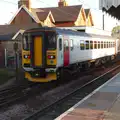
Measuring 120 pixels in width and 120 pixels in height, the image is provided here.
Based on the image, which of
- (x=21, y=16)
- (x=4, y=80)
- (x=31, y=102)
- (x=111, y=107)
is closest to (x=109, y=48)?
(x=4, y=80)

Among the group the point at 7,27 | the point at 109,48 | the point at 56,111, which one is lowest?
the point at 56,111

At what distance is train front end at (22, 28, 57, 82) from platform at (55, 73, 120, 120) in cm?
377

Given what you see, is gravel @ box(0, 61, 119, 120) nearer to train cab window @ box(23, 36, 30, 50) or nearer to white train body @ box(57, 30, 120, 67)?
white train body @ box(57, 30, 120, 67)

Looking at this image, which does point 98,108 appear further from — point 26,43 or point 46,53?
point 26,43

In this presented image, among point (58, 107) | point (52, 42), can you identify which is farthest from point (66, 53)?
point (58, 107)

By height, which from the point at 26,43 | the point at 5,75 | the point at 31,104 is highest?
the point at 26,43

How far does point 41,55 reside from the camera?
17219mm

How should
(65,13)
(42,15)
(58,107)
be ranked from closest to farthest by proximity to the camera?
(58,107), (42,15), (65,13)

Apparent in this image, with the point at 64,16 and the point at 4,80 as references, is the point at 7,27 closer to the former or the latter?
the point at 4,80

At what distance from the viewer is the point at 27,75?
18.0 meters

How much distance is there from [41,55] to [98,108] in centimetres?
705

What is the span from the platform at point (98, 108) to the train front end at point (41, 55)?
3.77m

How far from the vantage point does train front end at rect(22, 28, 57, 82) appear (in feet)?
56.2

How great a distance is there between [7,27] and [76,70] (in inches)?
779
